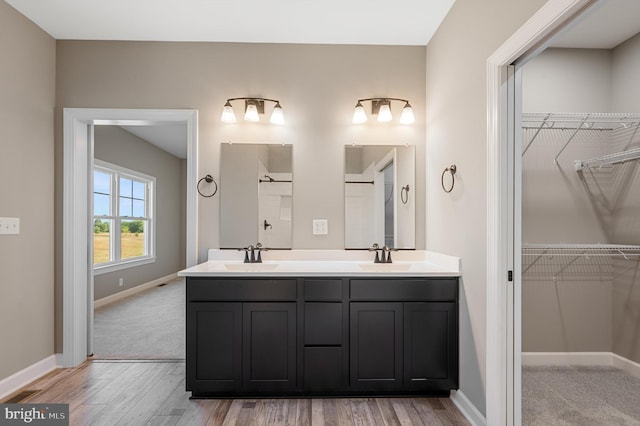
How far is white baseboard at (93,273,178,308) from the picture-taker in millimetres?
5127

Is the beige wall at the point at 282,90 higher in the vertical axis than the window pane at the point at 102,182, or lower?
higher

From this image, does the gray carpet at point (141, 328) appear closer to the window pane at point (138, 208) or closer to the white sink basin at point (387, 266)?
the window pane at point (138, 208)

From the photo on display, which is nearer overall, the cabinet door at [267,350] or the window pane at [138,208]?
the cabinet door at [267,350]

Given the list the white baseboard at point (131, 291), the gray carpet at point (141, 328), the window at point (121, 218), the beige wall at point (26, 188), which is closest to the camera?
the beige wall at point (26, 188)

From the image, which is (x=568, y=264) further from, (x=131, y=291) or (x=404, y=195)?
(x=131, y=291)

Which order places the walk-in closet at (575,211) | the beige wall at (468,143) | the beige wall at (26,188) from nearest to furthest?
1. the beige wall at (468,143)
2. the beige wall at (26,188)
3. the walk-in closet at (575,211)

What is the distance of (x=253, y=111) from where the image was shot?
9.50 ft

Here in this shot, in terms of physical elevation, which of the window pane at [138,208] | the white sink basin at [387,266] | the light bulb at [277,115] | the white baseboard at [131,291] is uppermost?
the light bulb at [277,115]

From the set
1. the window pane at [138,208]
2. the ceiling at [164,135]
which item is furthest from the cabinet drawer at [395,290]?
the window pane at [138,208]

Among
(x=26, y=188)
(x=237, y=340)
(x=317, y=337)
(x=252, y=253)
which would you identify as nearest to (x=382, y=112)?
(x=252, y=253)

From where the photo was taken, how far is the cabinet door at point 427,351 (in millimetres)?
2365

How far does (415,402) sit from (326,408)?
0.58 meters

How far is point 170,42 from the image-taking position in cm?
295

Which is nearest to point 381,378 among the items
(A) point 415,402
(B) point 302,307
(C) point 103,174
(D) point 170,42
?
(A) point 415,402
